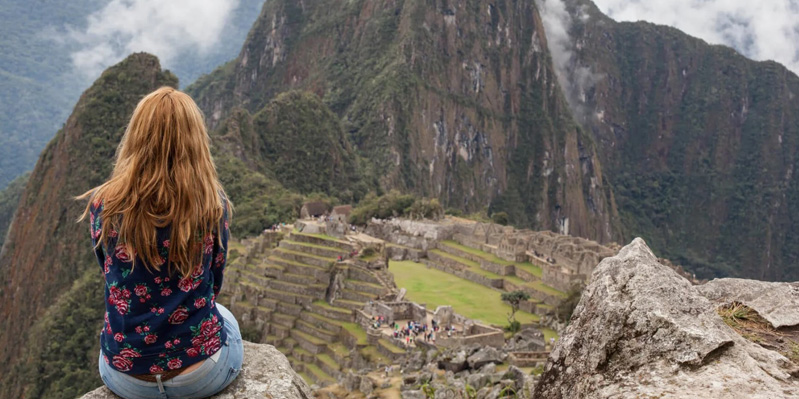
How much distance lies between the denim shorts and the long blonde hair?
2.00 feet

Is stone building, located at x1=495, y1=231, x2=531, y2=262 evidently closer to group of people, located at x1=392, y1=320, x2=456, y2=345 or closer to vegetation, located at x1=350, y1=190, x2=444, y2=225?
vegetation, located at x1=350, y1=190, x2=444, y2=225

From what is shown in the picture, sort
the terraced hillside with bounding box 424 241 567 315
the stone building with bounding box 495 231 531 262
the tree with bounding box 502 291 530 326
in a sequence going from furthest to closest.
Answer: the stone building with bounding box 495 231 531 262 < the terraced hillside with bounding box 424 241 567 315 < the tree with bounding box 502 291 530 326

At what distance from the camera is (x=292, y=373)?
5.25m

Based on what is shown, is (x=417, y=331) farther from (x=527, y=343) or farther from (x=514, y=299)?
(x=514, y=299)

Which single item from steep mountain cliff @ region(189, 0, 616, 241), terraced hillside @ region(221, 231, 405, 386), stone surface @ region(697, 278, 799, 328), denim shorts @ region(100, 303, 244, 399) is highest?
steep mountain cliff @ region(189, 0, 616, 241)

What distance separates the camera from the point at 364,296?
3303 cm

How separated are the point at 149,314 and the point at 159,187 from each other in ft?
2.55

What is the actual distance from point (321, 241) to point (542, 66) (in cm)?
11461

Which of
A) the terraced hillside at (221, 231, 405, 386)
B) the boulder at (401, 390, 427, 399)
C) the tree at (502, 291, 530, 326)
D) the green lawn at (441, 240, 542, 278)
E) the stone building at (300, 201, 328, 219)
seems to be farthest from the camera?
the stone building at (300, 201, 328, 219)

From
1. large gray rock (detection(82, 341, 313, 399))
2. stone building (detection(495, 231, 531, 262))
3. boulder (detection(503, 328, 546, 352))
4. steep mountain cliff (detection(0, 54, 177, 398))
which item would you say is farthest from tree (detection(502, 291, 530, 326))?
large gray rock (detection(82, 341, 313, 399))

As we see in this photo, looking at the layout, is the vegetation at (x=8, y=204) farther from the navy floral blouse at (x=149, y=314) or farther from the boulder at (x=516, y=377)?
the navy floral blouse at (x=149, y=314)

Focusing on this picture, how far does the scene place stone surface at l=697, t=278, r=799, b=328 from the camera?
4.89 metres

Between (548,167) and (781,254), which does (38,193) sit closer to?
(548,167)

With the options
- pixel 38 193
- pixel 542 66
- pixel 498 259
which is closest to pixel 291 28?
pixel 542 66
